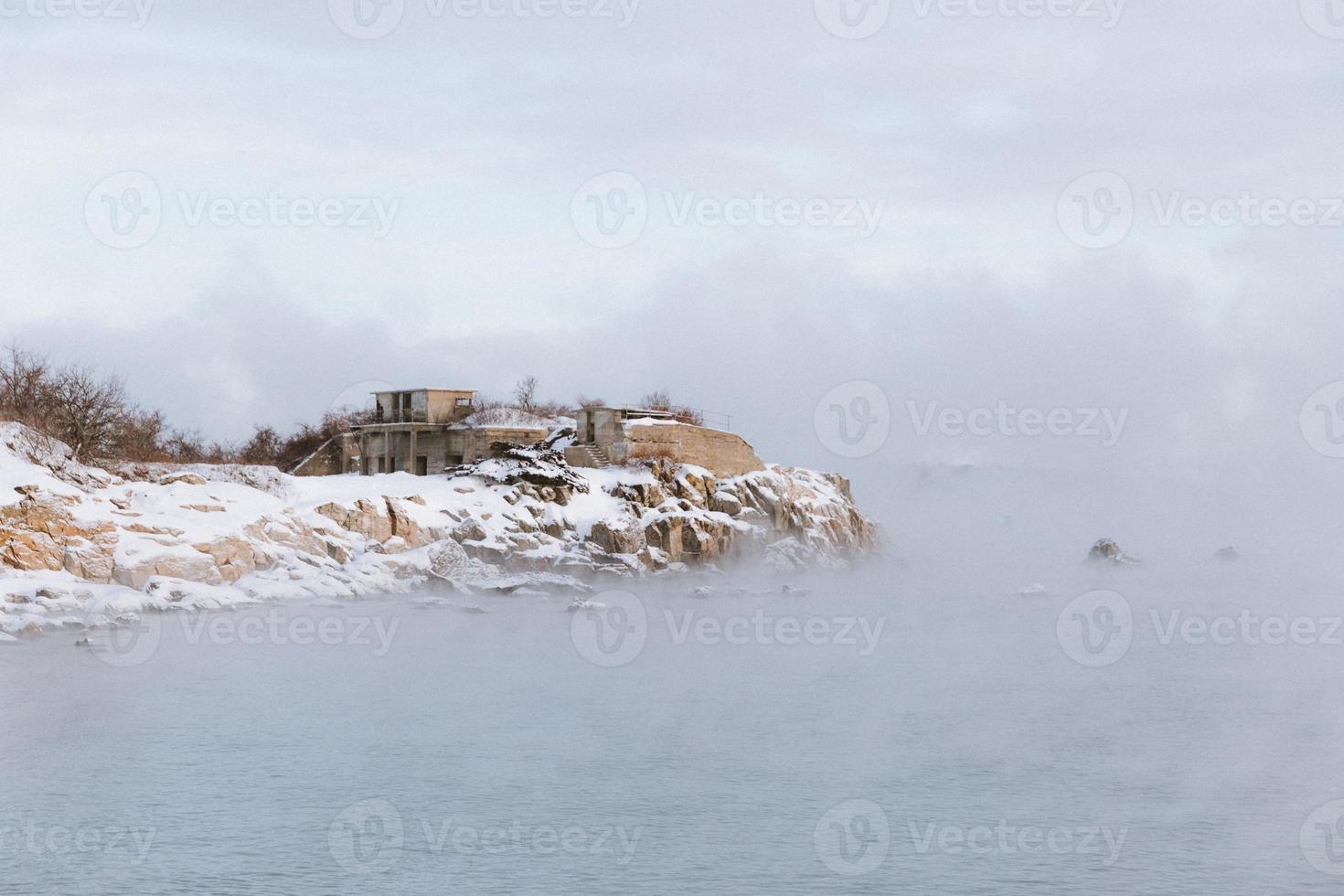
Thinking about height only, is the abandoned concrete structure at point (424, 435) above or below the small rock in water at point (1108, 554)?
above

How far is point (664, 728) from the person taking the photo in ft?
74.7

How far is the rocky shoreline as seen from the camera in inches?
1385

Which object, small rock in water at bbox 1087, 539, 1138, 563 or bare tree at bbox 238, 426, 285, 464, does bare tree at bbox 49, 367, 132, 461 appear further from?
small rock in water at bbox 1087, 539, 1138, 563

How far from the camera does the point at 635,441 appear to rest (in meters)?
53.5

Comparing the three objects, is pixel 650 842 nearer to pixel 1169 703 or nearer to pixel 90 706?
pixel 90 706

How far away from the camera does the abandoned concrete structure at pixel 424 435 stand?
55344 mm

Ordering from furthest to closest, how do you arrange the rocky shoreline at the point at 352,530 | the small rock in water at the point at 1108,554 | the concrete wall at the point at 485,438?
1. the small rock in water at the point at 1108,554
2. the concrete wall at the point at 485,438
3. the rocky shoreline at the point at 352,530

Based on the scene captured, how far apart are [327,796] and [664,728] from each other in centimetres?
645

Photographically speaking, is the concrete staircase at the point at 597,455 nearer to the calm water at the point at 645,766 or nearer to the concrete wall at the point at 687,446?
the concrete wall at the point at 687,446

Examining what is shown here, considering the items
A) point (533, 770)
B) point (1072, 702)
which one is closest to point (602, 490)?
point (1072, 702)

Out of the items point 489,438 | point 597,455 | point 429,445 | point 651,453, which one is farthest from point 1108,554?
point 429,445

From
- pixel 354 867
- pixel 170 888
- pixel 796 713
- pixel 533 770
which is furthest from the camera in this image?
pixel 796 713

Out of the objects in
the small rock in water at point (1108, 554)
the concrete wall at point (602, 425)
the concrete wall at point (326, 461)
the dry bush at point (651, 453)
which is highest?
the concrete wall at point (602, 425)

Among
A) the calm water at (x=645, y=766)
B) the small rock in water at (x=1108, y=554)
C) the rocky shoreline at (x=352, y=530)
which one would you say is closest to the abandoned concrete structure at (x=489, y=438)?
the rocky shoreline at (x=352, y=530)
